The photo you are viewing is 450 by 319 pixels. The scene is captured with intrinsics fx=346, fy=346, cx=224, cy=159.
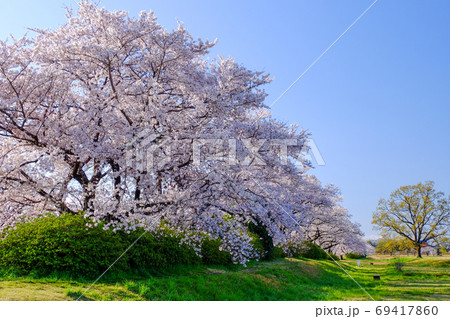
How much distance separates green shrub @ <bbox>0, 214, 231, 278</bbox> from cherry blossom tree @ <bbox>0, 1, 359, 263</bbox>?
2.60 ft

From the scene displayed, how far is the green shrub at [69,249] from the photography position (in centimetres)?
937

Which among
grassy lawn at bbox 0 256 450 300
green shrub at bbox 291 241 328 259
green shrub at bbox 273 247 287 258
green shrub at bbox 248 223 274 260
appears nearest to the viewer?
grassy lawn at bbox 0 256 450 300

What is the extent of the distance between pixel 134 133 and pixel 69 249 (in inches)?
144

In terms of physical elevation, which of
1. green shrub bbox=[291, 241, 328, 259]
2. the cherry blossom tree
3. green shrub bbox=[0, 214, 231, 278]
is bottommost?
green shrub bbox=[291, 241, 328, 259]

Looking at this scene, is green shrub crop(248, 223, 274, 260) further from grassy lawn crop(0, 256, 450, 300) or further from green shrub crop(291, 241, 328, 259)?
green shrub crop(291, 241, 328, 259)

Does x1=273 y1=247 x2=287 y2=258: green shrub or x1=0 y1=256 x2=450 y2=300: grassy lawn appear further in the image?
x1=273 y1=247 x2=287 y2=258: green shrub

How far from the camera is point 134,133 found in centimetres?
989

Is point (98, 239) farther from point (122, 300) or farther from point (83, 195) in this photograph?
point (122, 300)

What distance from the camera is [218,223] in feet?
34.1

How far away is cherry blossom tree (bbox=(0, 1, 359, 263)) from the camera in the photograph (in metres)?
9.64


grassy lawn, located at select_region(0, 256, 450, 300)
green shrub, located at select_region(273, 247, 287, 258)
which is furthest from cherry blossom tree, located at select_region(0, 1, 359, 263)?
green shrub, located at select_region(273, 247, 287, 258)

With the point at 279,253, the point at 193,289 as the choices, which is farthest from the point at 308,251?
the point at 193,289

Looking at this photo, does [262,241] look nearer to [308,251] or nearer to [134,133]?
[308,251]
